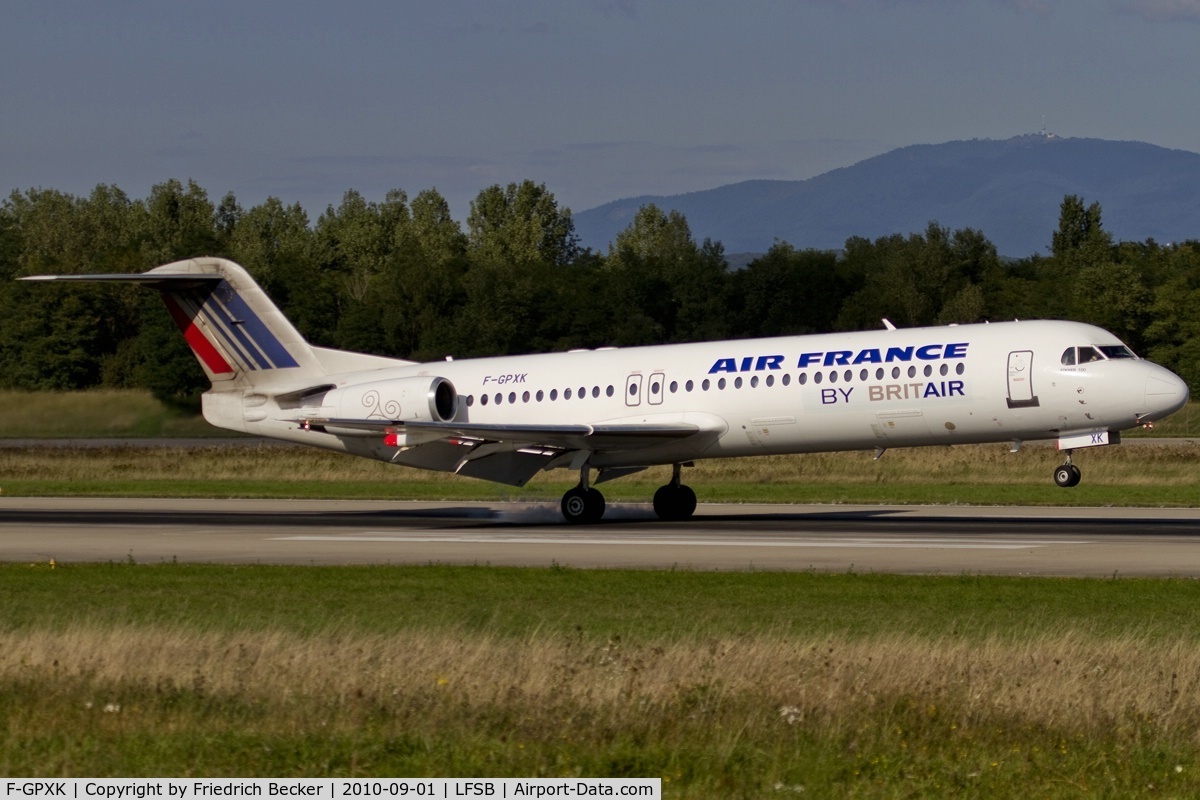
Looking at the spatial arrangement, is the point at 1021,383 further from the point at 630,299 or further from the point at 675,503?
the point at 630,299

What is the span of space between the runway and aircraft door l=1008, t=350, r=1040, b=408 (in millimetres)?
2373

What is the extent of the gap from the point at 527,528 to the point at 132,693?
66.9 feet

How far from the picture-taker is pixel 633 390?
33.3 metres

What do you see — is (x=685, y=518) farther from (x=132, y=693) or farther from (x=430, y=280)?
(x=430, y=280)

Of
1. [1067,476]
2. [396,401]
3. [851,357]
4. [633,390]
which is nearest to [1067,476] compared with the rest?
[1067,476]

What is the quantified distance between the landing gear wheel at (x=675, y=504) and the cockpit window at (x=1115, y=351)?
913cm

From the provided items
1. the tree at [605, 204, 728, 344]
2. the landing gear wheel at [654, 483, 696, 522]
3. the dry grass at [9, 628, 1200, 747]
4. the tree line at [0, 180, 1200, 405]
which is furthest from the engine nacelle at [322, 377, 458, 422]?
the tree at [605, 204, 728, 344]

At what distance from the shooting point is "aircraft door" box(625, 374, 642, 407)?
1309 inches

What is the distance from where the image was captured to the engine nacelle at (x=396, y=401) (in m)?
34.3

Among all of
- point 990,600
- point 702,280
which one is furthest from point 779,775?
point 702,280

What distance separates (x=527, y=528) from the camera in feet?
107

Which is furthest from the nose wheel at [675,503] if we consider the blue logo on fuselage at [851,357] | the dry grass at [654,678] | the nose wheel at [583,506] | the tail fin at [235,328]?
the dry grass at [654,678]

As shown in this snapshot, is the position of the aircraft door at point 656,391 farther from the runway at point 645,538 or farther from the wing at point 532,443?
the runway at point 645,538

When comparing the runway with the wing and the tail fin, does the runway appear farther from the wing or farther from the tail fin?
the tail fin
